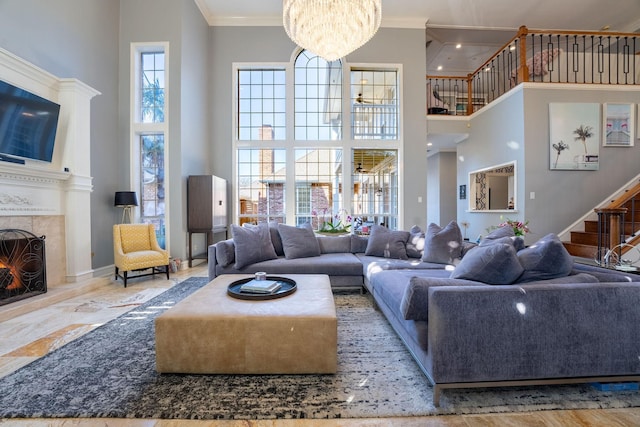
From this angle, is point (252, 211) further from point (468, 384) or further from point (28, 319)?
point (468, 384)

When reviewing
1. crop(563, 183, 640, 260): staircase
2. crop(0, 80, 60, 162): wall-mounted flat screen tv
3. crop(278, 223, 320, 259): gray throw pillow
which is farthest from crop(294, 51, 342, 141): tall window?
crop(563, 183, 640, 260): staircase

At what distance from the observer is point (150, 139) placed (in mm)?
4867

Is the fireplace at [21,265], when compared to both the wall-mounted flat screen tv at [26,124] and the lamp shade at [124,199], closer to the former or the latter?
the wall-mounted flat screen tv at [26,124]

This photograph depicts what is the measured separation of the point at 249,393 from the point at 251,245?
1889 millimetres

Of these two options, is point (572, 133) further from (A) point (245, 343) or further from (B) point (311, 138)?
(A) point (245, 343)

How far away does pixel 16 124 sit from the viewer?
2928 mm

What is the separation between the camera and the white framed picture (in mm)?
5137

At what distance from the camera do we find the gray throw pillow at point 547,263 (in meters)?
1.62

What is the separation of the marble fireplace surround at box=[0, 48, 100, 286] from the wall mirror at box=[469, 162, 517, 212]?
23.4 ft

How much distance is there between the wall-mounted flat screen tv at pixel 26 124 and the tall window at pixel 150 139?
1465 mm

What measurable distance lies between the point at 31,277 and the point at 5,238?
1.63 ft

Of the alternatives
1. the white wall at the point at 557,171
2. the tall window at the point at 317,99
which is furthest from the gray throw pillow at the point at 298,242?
the white wall at the point at 557,171

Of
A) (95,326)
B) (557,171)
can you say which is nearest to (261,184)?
(95,326)

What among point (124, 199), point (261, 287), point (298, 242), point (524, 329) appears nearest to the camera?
point (524, 329)
